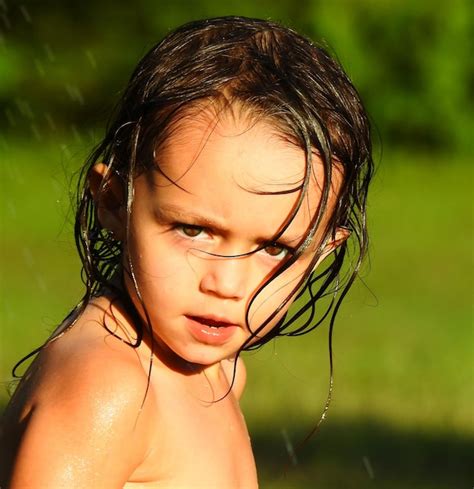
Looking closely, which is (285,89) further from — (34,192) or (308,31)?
(308,31)

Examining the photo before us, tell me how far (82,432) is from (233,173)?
25.3 inches

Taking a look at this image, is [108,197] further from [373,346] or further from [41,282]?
[41,282]

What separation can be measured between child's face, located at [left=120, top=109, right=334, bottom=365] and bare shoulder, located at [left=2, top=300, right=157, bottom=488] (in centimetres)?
17

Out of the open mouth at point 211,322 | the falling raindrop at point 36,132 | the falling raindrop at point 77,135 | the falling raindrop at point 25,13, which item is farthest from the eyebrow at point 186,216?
the falling raindrop at point 25,13

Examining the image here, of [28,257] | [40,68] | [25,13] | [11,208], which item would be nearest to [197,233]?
[28,257]

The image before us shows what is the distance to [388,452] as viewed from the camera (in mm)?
5570

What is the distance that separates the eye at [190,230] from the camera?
2.85 meters

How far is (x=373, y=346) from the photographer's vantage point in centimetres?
782

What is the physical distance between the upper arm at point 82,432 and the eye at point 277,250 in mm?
419

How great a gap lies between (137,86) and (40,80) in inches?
519

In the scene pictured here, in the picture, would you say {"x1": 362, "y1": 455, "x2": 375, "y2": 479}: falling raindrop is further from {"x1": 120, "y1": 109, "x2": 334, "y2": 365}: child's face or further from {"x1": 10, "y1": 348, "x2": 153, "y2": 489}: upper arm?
{"x1": 10, "y1": 348, "x2": 153, "y2": 489}: upper arm

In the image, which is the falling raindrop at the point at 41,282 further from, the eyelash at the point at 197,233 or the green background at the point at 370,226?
the eyelash at the point at 197,233

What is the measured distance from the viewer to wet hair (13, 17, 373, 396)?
116 inches

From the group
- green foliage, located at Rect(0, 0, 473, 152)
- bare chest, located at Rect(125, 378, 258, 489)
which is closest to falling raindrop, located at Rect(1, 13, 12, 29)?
green foliage, located at Rect(0, 0, 473, 152)
